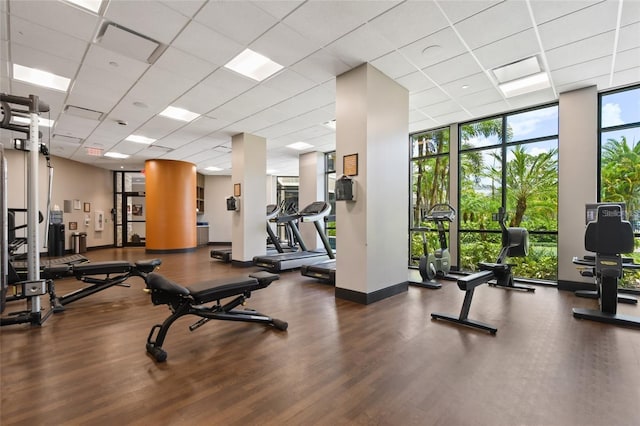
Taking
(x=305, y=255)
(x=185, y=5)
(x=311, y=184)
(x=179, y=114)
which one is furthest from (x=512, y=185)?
(x=179, y=114)

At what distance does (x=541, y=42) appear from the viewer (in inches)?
141

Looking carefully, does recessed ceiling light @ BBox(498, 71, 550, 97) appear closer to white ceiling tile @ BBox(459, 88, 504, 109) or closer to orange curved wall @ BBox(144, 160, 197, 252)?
white ceiling tile @ BBox(459, 88, 504, 109)

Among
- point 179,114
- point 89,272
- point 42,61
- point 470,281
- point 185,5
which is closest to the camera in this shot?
point 185,5

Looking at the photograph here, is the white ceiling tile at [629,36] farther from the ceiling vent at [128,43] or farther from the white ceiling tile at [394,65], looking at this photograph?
the ceiling vent at [128,43]

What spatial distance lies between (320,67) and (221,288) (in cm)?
317

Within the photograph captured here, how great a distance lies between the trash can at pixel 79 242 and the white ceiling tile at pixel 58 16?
9.22 meters

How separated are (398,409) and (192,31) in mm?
4075

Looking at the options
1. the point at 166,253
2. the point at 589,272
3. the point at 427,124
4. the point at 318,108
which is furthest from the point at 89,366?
the point at 166,253

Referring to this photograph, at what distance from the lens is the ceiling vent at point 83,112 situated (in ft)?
18.4

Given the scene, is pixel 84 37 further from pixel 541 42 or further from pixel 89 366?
pixel 541 42

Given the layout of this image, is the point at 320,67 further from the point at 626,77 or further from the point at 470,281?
the point at 626,77

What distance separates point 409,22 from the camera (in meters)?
3.23

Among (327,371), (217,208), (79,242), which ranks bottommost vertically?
(327,371)

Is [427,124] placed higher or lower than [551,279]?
higher
